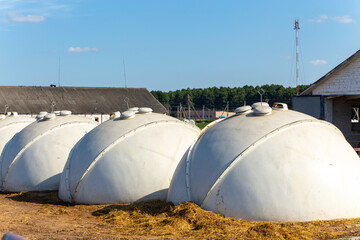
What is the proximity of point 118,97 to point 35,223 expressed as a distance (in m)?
50.3

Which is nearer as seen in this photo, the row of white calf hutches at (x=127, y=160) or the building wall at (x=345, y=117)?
the row of white calf hutches at (x=127, y=160)

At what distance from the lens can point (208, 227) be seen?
10.8m

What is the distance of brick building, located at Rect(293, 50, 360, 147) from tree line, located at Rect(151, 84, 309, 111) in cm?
6473

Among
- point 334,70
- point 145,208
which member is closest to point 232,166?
point 145,208

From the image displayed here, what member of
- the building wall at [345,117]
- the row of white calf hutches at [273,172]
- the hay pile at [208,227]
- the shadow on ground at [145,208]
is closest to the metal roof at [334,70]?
A: the building wall at [345,117]

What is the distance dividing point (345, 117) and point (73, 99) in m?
39.2

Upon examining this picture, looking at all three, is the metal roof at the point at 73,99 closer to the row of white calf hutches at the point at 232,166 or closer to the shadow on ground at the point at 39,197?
the shadow on ground at the point at 39,197

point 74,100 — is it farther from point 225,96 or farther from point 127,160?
point 225,96

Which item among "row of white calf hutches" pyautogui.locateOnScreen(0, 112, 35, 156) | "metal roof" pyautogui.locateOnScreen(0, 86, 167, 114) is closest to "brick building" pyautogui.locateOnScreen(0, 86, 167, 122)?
"metal roof" pyautogui.locateOnScreen(0, 86, 167, 114)

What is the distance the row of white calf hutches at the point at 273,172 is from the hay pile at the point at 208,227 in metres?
0.26

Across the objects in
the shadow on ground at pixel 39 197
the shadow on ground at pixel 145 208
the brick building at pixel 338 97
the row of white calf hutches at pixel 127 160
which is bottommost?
the shadow on ground at pixel 39 197

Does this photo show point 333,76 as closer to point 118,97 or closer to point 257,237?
point 257,237

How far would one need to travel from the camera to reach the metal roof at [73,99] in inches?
2205

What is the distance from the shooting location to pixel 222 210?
36.9 feet
